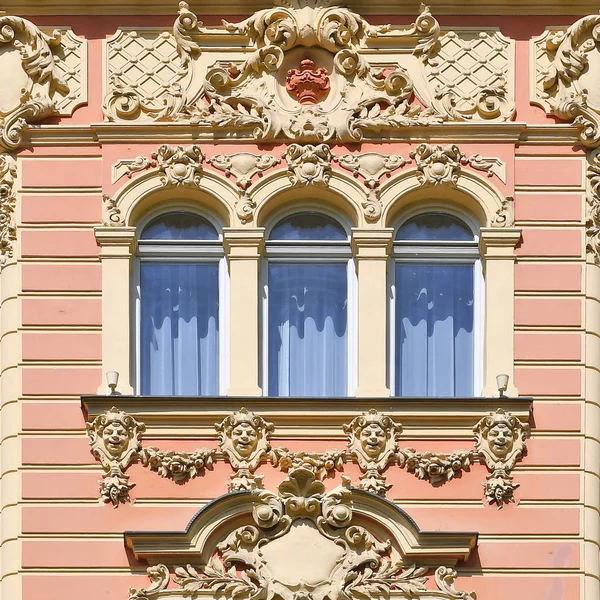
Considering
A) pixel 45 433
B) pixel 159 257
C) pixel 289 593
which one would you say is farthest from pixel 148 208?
pixel 289 593

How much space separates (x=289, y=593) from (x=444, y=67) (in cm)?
674

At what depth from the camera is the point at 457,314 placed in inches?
1259

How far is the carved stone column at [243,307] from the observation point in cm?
3119

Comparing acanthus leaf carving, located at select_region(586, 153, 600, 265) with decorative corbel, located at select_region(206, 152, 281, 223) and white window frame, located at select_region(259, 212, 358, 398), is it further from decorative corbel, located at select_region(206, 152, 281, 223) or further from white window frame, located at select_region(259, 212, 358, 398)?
decorative corbel, located at select_region(206, 152, 281, 223)

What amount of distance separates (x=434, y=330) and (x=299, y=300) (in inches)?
63.8

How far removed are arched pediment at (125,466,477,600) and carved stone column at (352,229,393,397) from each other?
142 centimetres

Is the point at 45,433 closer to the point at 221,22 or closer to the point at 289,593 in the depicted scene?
the point at 289,593

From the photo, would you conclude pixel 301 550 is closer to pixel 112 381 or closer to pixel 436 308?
pixel 112 381

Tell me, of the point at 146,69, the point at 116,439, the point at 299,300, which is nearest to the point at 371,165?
the point at 299,300

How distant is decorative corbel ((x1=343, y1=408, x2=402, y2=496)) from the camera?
100ft

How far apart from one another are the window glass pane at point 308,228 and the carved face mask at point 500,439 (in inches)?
122

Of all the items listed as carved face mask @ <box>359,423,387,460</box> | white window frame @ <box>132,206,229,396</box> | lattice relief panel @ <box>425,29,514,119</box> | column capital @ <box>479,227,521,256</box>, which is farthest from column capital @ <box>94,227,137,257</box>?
column capital @ <box>479,227,521,256</box>

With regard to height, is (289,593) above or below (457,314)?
below

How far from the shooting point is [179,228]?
32.2 metres
